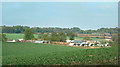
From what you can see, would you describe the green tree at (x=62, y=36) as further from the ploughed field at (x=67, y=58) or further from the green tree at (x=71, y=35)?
the ploughed field at (x=67, y=58)

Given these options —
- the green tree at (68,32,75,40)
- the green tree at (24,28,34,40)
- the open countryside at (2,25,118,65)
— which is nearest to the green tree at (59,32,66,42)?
the green tree at (68,32,75,40)

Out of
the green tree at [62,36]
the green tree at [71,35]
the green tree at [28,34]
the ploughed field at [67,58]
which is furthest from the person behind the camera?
the green tree at [71,35]

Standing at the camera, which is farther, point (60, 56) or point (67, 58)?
point (60, 56)

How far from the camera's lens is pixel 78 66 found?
638 cm

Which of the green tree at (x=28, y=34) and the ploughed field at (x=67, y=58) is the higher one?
the green tree at (x=28, y=34)

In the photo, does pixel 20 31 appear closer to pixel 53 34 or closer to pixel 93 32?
pixel 53 34

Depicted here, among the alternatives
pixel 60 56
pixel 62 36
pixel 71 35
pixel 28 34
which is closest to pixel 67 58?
pixel 60 56

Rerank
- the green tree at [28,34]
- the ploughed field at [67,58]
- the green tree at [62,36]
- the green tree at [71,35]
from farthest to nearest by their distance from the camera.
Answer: the green tree at [71,35] < the green tree at [62,36] < the green tree at [28,34] < the ploughed field at [67,58]

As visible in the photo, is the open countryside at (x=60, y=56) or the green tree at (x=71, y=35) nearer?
the open countryside at (x=60, y=56)

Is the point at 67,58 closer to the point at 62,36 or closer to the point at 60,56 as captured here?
the point at 60,56

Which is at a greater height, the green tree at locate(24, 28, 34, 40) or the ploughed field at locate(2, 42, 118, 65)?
the green tree at locate(24, 28, 34, 40)

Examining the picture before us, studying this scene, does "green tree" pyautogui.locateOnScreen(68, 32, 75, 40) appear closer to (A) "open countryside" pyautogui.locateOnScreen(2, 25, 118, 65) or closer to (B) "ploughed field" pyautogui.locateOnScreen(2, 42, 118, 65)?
(A) "open countryside" pyautogui.locateOnScreen(2, 25, 118, 65)

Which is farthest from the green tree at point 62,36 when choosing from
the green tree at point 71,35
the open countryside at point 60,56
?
the open countryside at point 60,56

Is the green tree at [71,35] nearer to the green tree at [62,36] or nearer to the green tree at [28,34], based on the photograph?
the green tree at [62,36]
